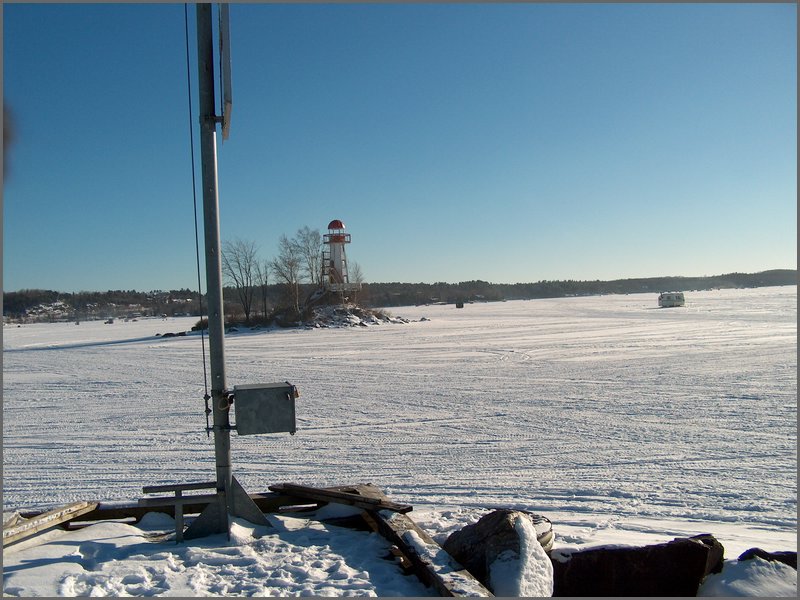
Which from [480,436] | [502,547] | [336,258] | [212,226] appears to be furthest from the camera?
[336,258]

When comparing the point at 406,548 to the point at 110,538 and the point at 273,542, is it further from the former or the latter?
the point at 110,538

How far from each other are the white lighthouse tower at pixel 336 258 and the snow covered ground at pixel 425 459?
34.1m

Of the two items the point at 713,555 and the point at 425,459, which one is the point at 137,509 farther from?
the point at 713,555

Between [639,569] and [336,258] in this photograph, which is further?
[336,258]

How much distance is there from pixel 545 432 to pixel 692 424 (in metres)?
2.41

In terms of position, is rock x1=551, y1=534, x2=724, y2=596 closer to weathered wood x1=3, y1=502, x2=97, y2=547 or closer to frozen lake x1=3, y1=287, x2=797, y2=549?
frozen lake x1=3, y1=287, x2=797, y2=549

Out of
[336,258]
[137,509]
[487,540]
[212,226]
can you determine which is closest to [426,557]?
[487,540]

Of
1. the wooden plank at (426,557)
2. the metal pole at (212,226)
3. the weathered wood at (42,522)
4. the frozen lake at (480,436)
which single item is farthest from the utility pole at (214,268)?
the frozen lake at (480,436)

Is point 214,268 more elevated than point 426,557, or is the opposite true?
point 214,268

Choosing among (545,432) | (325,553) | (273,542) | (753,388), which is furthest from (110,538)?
(753,388)

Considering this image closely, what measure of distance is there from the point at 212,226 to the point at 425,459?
4.52 meters

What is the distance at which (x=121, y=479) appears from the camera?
Answer: 7.47m

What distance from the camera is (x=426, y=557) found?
4547 millimetres

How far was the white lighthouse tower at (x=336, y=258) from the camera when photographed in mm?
52625
